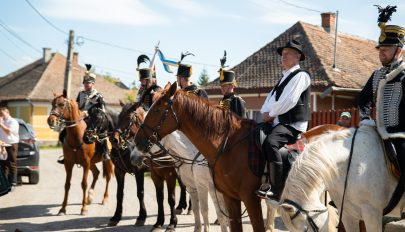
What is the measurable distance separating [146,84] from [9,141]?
20.2ft

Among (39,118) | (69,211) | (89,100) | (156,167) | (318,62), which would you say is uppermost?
(318,62)

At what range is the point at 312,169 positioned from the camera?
4.57 metres

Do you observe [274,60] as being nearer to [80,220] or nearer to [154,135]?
[80,220]

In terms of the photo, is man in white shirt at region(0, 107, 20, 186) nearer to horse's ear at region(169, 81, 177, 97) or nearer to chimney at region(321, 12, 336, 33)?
horse's ear at region(169, 81, 177, 97)

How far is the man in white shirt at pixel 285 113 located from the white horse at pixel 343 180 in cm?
61

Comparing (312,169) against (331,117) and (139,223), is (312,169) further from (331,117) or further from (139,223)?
(331,117)

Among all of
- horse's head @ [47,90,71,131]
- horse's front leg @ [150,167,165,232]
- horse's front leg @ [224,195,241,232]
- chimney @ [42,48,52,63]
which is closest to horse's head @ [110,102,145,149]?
horse's front leg @ [150,167,165,232]

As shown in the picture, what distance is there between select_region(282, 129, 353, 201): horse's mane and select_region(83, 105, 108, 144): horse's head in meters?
6.51

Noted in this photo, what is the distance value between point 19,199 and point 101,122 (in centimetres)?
386

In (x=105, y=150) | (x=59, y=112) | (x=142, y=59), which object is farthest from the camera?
(x=105, y=150)

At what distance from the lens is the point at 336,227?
4.93 metres

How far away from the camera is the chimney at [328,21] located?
27.0m

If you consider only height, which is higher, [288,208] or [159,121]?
[159,121]

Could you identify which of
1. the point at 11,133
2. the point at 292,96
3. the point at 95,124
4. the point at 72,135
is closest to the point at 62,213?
the point at 72,135
